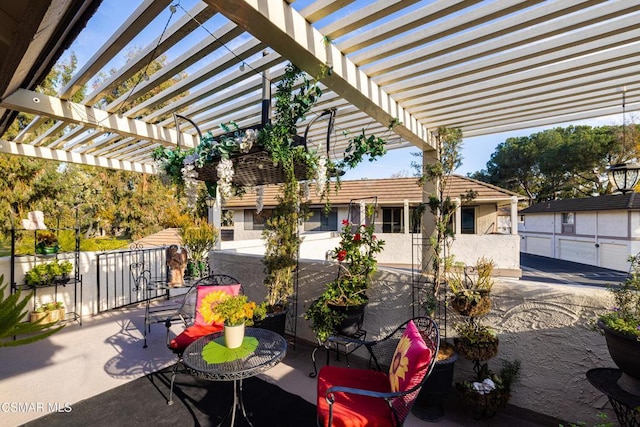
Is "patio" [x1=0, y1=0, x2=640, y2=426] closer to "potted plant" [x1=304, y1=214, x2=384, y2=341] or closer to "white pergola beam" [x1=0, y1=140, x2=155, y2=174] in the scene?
"potted plant" [x1=304, y1=214, x2=384, y2=341]

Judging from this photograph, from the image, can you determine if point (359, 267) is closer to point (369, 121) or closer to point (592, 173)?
point (369, 121)

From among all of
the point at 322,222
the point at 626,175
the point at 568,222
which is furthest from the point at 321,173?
the point at 568,222

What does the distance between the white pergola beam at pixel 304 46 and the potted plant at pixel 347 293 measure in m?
1.24

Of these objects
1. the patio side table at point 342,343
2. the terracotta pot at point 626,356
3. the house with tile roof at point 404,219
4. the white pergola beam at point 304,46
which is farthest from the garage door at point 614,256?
the white pergola beam at point 304,46

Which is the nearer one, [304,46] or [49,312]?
[304,46]

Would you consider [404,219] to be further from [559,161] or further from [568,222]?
[559,161]

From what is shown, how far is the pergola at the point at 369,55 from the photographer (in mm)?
1951

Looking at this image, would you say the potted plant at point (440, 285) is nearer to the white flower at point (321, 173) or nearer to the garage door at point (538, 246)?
the white flower at point (321, 173)

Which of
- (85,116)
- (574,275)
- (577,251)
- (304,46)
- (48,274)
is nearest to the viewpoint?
(304,46)

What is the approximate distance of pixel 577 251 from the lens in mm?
15055

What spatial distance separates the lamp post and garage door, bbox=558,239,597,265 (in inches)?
554

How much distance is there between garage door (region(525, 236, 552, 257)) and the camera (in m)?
17.9

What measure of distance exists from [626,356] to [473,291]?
935 mm

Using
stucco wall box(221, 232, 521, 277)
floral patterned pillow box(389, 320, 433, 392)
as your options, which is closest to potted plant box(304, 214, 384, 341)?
floral patterned pillow box(389, 320, 433, 392)
